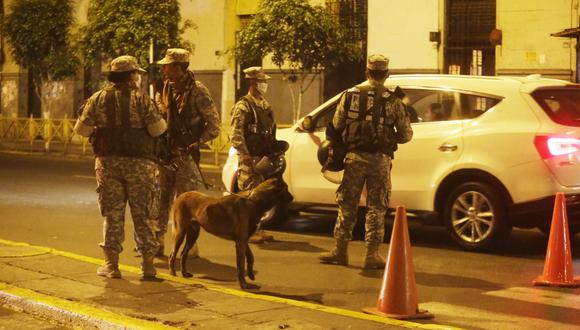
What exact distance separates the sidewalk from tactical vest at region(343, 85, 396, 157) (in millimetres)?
1837

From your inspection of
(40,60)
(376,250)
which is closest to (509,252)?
(376,250)

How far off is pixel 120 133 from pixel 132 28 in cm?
1935

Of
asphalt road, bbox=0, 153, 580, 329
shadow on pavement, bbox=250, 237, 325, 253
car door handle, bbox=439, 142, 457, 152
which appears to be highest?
car door handle, bbox=439, 142, 457, 152

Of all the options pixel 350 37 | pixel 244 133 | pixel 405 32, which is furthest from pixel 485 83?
pixel 350 37

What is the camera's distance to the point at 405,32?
24.5m

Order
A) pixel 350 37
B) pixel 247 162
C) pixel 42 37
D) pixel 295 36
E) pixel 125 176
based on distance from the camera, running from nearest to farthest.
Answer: pixel 125 176, pixel 247 162, pixel 295 36, pixel 350 37, pixel 42 37

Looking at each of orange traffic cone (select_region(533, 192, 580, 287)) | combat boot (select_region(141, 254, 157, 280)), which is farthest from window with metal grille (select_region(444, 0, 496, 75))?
combat boot (select_region(141, 254, 157, 280))

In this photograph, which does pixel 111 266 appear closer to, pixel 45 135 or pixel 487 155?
pixel 487 155

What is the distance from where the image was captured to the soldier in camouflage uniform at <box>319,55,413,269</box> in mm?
8805

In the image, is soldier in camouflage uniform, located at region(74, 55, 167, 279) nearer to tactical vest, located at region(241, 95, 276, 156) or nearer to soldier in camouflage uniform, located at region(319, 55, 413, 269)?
soldier in camouflage uniform, located at region(319, 55, 413, 269)

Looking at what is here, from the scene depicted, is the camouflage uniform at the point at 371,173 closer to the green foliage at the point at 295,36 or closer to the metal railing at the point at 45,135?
the green foliage at the point at 295,36

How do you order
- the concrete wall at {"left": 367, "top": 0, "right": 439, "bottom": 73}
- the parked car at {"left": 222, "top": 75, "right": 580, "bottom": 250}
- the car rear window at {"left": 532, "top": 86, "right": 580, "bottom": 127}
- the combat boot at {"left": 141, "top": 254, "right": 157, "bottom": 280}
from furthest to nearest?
the concrete wall at {"left": 367, "top": 0, "right": 439, "bottom": 73} < the car rear window at {"left": 532, "top": 86, "right": 580, "bottom": 127} < the parked car at {"left": 222, "top": 75, "right": 580, "bottom": 250} < the combat boot at {"left": 141, "top": 254, "right": 157, "bottom": 280}

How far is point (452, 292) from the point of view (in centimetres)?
812

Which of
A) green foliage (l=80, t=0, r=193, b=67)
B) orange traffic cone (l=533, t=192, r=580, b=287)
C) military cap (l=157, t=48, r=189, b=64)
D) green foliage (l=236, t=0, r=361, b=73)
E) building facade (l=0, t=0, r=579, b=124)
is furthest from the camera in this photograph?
green foliage (l=80, t=0, r=193, b=67)
